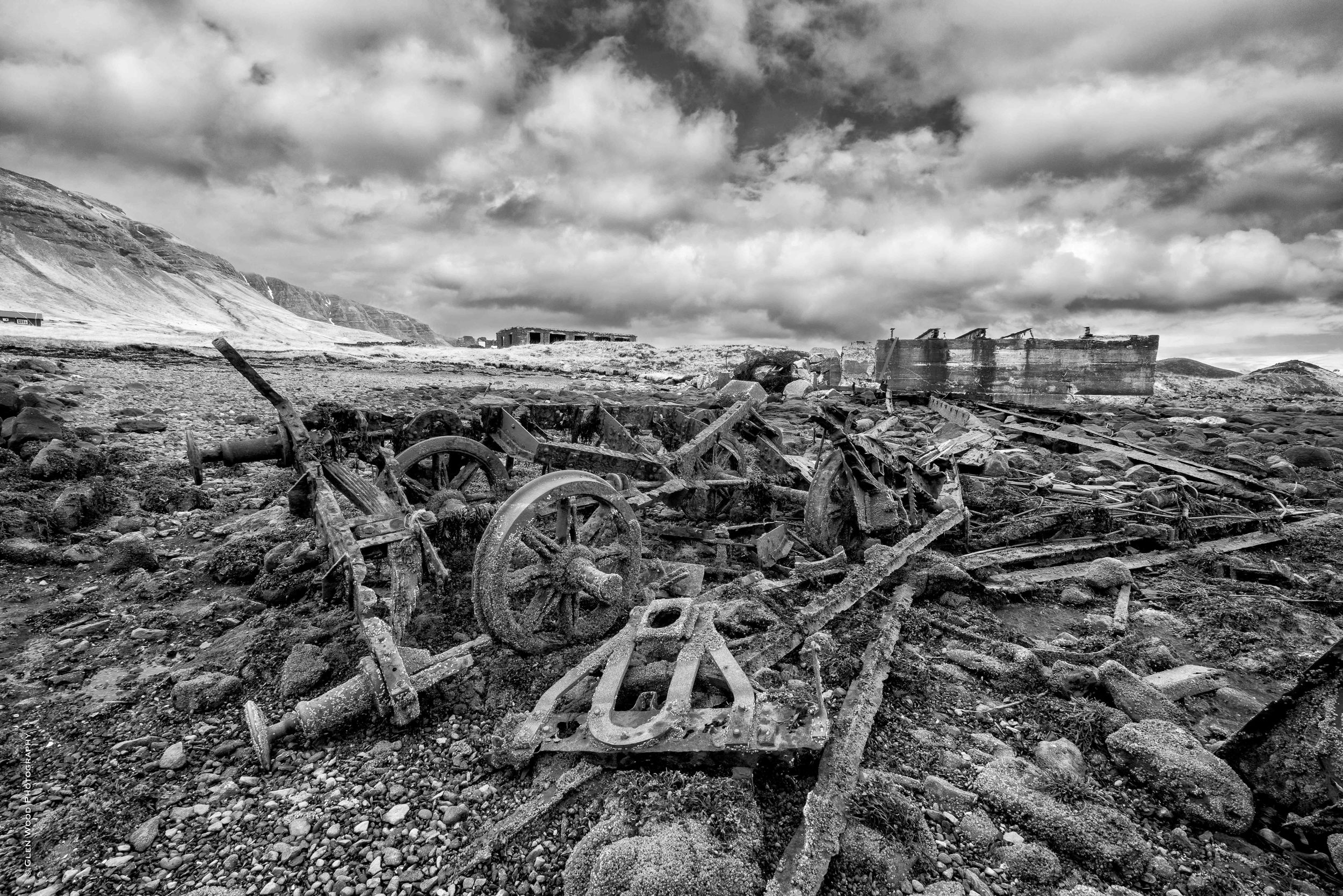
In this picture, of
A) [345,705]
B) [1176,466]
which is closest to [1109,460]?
[1176,466]

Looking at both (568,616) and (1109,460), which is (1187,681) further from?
(1109,460)

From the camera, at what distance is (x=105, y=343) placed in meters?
29.0

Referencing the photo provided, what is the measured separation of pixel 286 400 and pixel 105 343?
34.8 metres

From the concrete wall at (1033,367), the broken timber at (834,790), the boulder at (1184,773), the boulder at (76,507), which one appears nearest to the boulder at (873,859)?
the broken timber at (834,790)

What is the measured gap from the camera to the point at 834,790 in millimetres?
2617

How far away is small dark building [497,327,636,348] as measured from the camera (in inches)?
2243

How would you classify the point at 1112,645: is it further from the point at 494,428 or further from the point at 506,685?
the point at 494,428

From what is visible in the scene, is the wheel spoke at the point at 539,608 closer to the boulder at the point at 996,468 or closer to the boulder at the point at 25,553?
the boulder at the point at 25,553

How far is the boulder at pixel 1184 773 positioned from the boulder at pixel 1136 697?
0.27 metres

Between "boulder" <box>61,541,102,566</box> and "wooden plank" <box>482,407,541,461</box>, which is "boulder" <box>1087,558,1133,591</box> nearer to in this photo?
"wooden plank" <box>482,407,541,461</box>

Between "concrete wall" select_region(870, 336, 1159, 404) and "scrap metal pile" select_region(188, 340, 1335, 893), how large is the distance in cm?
1571

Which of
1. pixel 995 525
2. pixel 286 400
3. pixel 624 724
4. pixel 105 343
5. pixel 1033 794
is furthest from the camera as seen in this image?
pixel 105 343

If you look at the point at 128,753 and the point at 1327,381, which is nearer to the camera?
the point at 128,753

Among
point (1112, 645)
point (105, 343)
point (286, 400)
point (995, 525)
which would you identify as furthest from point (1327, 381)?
point (105, 343)
